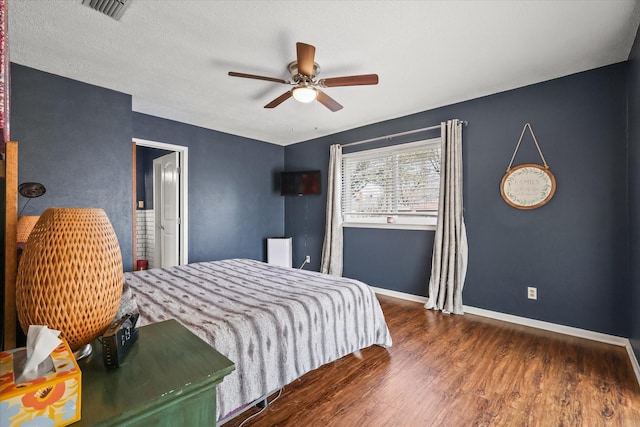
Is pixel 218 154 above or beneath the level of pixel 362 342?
above

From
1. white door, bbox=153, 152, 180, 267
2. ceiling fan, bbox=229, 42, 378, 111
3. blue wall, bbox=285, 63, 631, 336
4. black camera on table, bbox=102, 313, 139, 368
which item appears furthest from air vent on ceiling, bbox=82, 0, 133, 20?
blue wall, bbox=285, 63, 631, 336

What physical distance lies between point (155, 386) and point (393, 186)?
3.73 metres

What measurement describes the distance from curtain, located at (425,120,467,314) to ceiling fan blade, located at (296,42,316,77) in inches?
76.1

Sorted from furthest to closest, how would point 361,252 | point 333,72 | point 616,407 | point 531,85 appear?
1. point 361,252
2. point 531,85
3. point 333,72
4. point 616,407

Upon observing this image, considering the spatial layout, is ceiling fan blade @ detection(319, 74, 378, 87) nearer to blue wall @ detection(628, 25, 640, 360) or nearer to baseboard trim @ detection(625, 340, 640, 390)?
blue wall @ detection(628, 25, 640, 360)

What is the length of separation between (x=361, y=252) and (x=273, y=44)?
9.79 ft

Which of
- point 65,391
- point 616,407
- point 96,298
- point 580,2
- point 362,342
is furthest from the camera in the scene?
→ point 362,342

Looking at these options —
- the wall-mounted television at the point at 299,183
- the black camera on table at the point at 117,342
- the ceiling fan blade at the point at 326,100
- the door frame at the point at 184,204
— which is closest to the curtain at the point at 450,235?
the ceiling fan blade at the point at 326,100

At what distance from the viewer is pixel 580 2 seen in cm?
183

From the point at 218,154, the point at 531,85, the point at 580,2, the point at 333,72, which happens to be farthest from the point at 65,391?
the point at 218,154

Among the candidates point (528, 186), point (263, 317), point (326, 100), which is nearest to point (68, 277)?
point (263, 317)

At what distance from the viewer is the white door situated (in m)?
4.15

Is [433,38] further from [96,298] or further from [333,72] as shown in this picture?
[96,298]

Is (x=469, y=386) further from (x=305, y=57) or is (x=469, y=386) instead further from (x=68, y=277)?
(x=305, y=57)
